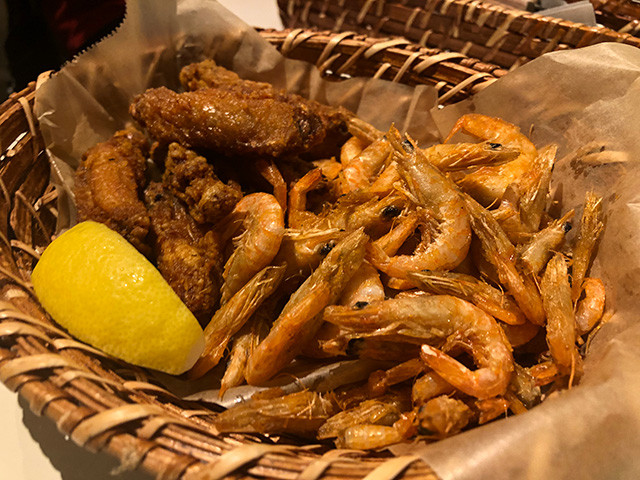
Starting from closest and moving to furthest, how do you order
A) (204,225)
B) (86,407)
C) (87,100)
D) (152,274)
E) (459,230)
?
(86,407)
(152,274)
(459,230)
(204,225)
(87,100)

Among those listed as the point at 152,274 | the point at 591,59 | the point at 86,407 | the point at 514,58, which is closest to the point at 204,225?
the point at 152,274

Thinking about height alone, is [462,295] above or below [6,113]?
below

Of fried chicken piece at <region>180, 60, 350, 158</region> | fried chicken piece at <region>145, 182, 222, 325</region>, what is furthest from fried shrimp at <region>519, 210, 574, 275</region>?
fried chicken piece at <region>145, 182, 222, 325</region>

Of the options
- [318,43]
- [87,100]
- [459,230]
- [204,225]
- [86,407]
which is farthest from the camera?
[318,43]

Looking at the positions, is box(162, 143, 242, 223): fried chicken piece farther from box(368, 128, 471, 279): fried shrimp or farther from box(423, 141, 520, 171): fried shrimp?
box(423, 141, 520, 171): fried shrimp

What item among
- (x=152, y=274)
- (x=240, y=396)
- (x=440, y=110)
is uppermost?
(x=440, y=110)

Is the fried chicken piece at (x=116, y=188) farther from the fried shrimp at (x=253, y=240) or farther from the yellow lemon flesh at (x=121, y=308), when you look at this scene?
the fried shrimp at (x=253, y=240)

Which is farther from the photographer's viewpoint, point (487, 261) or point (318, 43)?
point (318, 43)

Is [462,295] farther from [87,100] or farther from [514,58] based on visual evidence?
[87,100]
